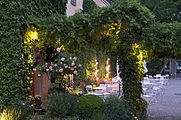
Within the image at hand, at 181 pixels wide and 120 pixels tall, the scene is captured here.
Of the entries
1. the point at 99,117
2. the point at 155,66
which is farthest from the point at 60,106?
the point at 155,66

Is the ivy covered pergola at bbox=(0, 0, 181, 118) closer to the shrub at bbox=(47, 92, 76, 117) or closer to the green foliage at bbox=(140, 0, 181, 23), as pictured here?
the shrub at bbox=(47, 92, 76, 117)

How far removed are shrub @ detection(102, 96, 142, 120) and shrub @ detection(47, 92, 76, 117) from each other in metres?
0.93

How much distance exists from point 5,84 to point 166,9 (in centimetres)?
2044

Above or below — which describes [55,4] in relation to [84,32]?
above

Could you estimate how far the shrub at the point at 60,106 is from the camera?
5602 millimetres

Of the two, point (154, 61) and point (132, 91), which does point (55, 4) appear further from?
point (154, 61)

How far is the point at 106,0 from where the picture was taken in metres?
18.6

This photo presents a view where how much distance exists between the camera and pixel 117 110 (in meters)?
5.71

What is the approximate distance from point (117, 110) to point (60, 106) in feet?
5.12

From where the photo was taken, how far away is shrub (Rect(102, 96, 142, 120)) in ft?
18.5

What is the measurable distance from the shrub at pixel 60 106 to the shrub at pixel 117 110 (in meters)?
0.93

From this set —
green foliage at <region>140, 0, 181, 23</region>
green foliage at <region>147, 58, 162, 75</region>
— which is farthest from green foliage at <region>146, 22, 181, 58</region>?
green foliage at <region>147, 58, 162, 75</region>

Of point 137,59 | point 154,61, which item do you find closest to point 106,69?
point 154,61

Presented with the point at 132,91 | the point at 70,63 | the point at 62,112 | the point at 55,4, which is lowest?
the point at 62,112
